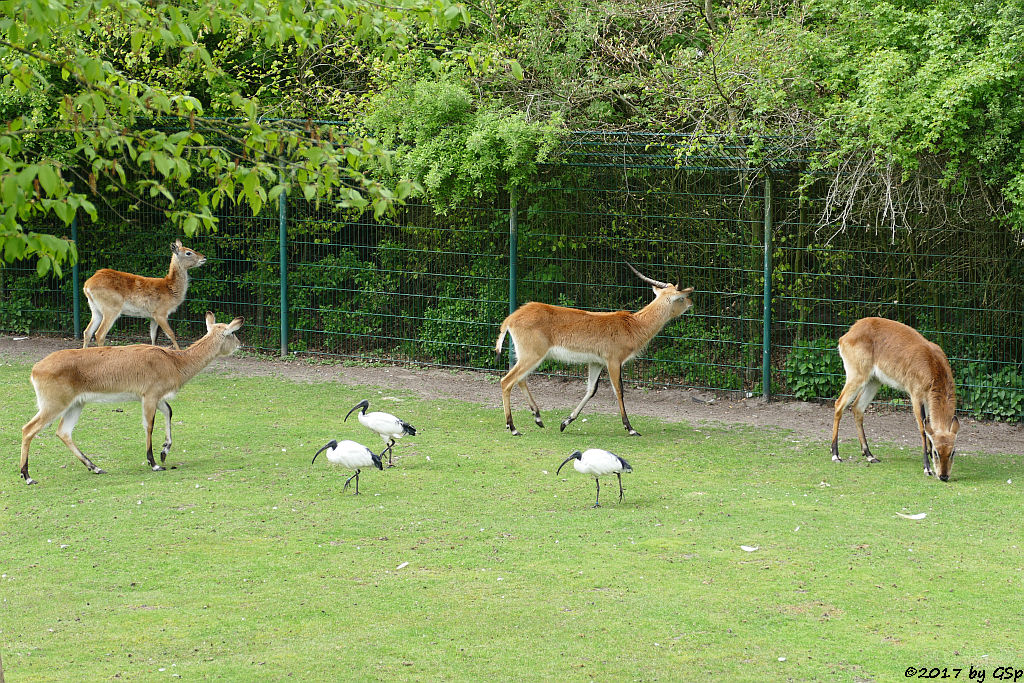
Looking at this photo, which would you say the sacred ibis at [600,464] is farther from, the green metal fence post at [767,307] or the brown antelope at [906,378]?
the green metal fence post at [767,307]

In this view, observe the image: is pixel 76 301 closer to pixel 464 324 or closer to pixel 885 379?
pixel 464 324

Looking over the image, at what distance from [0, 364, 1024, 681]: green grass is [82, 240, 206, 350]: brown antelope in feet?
12.0

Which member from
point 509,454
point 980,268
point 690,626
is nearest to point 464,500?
point 509,454

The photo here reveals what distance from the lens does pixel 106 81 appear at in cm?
529

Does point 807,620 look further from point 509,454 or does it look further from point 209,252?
point 209,252

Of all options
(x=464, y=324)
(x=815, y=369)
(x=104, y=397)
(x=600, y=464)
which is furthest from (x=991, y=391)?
(x=104, y=397)

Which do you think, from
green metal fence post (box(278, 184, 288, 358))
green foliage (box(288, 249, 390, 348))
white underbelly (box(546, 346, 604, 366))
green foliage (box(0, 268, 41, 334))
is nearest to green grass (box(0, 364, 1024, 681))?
white underbelly (box(546, 346, 604, 366))

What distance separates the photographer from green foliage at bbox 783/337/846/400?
12516 mm

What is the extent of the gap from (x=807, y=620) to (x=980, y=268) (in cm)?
663

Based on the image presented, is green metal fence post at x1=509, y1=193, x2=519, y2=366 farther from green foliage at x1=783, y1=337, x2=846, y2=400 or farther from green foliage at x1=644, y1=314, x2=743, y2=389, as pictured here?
green foliage at x1=783, y1=337, x2=846, y2=400

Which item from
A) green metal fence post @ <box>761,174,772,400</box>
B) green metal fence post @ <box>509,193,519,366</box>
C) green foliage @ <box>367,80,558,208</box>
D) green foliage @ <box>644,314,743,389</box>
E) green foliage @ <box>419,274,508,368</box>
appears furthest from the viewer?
green foliage @ <box>419,274,508,368</box>

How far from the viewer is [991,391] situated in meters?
11.6

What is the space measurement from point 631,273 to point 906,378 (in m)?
4.50

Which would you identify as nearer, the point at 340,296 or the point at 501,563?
the point at 501,563
